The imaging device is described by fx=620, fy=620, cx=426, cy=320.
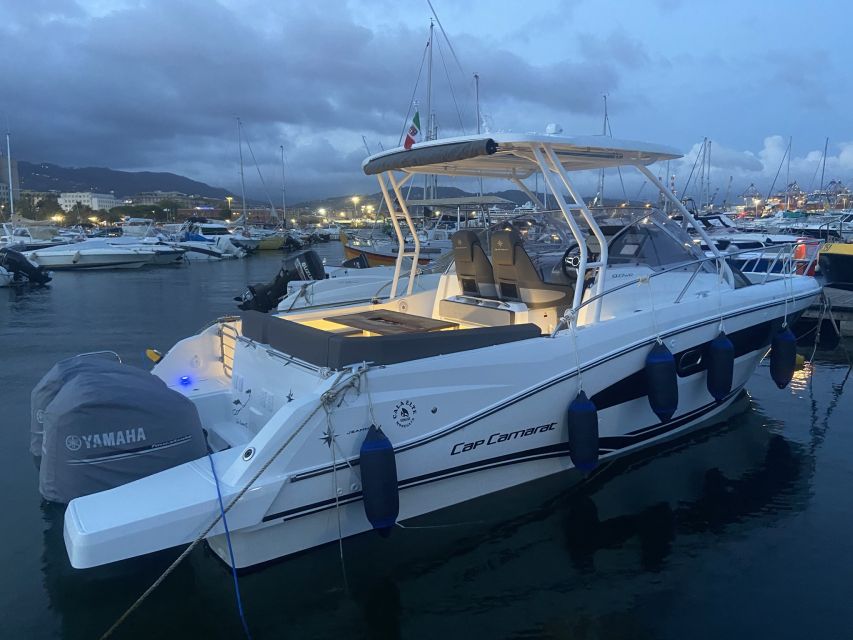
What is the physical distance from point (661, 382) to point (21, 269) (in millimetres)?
25219

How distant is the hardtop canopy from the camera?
4820 mm

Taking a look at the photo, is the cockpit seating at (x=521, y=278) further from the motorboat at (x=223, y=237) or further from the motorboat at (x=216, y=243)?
the motorboat at (x=223, y=237)

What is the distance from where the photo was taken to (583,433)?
457cm

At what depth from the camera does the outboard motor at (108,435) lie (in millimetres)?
3770

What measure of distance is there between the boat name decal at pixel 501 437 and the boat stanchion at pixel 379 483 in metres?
0.63

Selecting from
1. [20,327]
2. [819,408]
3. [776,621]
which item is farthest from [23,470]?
[20,327]

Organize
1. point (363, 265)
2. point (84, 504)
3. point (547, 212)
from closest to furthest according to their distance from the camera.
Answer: point (84, 504)
point (547, 212)
point (363, 265)

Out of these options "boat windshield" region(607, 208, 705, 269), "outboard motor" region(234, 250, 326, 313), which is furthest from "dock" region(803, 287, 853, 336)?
"outboard motor" region(234, 250, 326, 313)

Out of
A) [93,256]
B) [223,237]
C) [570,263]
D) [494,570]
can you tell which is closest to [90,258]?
[93,256]

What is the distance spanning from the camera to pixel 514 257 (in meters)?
6.01

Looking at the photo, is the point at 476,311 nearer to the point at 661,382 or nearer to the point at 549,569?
the point at 661,382

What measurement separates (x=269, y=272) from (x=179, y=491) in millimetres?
29204

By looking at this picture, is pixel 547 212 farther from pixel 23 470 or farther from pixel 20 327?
pixel 20 327

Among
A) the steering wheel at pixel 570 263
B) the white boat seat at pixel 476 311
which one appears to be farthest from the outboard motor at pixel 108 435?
the steering wheel at pixel 570 263
